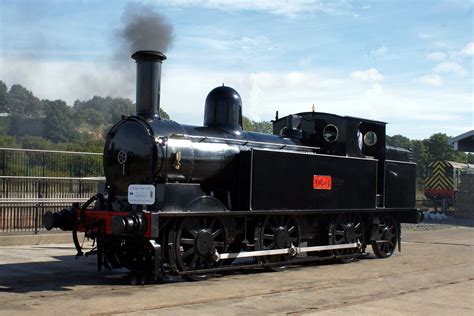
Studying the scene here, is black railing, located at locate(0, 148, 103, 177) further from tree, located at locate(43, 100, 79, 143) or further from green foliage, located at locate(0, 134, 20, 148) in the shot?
tree, located at locate(43, 100, 79, 143)

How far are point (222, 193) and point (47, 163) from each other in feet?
23.2

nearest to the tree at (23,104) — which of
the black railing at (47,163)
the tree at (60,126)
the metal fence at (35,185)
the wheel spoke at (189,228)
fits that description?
the tree at (60,126)

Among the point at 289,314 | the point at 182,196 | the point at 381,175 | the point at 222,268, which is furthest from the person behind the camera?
the point at 381,175

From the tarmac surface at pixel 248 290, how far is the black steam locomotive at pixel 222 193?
18.0 inches

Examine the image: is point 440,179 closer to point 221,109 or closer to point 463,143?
point 463,143

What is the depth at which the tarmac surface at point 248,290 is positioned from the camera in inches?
266

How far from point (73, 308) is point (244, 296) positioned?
85.6 inches

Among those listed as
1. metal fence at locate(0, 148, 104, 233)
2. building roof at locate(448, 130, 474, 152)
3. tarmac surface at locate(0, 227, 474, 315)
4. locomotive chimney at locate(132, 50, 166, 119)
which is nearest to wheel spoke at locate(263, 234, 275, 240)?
tarmac surface at locate(0, 227, 474, 315)

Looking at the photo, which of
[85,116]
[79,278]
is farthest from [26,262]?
[85,116]

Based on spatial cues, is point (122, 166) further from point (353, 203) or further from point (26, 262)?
point (353, 203)

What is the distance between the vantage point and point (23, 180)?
14.4m

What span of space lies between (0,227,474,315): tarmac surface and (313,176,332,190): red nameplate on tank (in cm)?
148

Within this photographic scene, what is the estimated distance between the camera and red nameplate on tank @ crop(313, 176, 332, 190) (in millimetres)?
10914

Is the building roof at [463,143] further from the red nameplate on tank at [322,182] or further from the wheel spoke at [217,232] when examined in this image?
the wheel spoke at [217,232]
